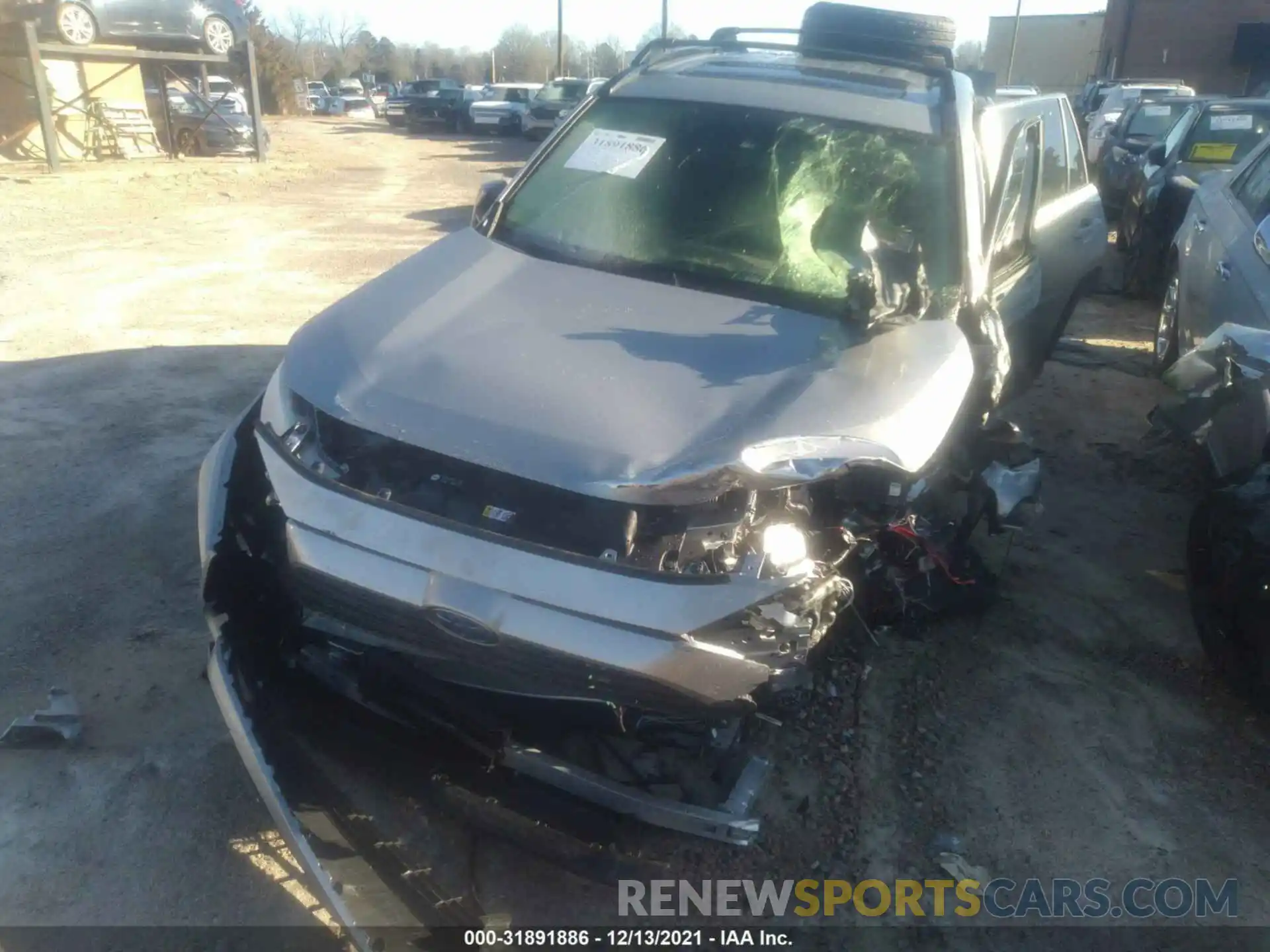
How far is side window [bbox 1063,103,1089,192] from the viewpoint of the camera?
5699 millimetres

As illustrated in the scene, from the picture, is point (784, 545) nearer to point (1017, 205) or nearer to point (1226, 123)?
point (1017, 205)

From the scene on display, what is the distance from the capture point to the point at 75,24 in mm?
15391

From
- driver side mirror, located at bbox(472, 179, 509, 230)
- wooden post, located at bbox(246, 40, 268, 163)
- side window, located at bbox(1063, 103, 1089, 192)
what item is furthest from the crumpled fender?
wooden post, located at bbox(246, 40, 268, 163)

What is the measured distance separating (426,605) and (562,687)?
357mm

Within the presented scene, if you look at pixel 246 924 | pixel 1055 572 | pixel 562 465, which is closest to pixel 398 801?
pixel 246 924

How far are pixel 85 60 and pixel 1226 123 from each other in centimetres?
1845

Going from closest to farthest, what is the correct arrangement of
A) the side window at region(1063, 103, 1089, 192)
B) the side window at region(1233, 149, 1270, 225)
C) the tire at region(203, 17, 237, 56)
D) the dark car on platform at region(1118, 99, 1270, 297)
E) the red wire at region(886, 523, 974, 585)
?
1. the red wire at region(886, 523, 974, 585)
2. the side window at region(1233, 149, 1270, 225)
3. the side window at region(1063, 103, 1089, 192)
4. the dark car on platform at region(1118, 99, 1270, 297)
5. the tire at region(203, 17, 237, 56)

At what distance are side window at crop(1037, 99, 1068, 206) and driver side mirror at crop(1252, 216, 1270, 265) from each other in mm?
980

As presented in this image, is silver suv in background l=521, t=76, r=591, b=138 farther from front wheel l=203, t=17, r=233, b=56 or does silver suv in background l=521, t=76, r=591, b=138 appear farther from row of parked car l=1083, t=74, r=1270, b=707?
row of parked car l=1083, t=74, r=1270, b=707

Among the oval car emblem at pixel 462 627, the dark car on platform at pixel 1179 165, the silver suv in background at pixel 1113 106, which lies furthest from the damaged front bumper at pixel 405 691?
the silver suv in background at pixel 1113 106

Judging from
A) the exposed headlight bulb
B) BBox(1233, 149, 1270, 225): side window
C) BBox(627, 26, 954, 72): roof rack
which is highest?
BBox(627, 26, 954, 72): roof rack

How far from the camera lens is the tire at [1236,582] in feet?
10.5

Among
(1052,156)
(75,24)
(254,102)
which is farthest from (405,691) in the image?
(254,102)

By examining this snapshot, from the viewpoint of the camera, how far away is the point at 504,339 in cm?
279
